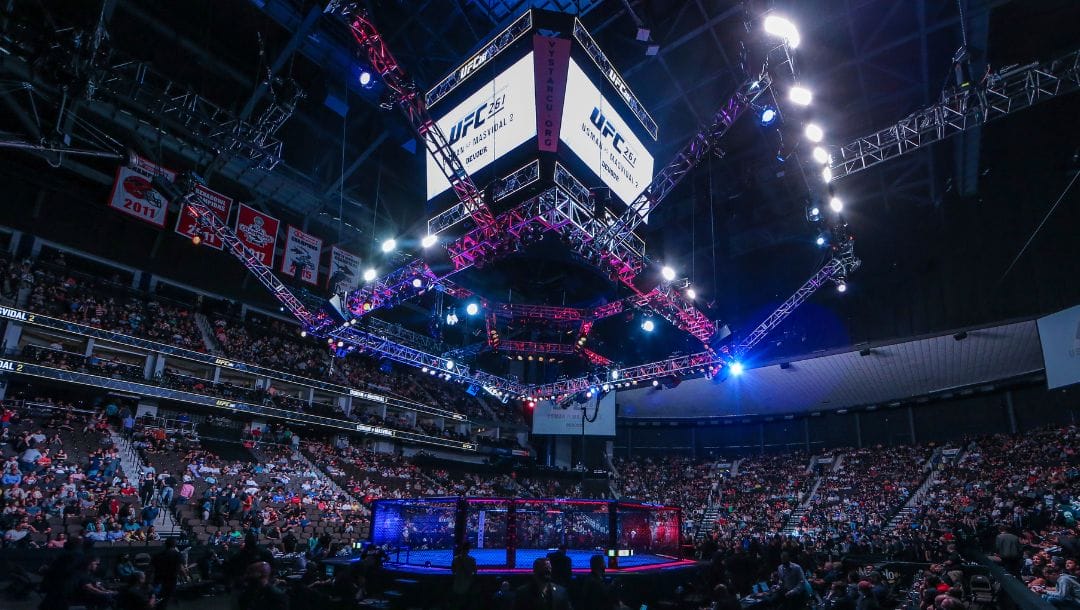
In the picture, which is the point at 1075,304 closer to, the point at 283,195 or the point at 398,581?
the point at 398,581

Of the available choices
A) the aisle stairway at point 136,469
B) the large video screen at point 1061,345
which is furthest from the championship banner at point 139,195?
the large video screen at point 1061,345

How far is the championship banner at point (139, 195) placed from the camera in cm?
2194

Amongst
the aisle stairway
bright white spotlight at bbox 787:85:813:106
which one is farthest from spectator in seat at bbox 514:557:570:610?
the aisle stairway

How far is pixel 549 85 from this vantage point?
47.7 ft

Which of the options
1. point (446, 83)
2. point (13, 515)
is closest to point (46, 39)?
point (446, 83)

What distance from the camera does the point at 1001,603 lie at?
8.80 meters

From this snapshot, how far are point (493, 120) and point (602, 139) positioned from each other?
3201 mm

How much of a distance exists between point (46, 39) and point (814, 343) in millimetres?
29858

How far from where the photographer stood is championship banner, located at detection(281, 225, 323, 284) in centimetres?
2648

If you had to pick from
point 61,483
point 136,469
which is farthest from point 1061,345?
point 61,483

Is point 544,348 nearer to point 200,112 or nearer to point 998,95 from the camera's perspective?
point 200,112

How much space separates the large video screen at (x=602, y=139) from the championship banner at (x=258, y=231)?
16052 millimetres

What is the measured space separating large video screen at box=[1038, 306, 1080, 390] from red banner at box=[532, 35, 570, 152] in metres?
20.2

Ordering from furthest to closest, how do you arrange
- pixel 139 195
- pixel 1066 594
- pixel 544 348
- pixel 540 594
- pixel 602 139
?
pixel 139 195 → pixel 544 348 → pixel 602 139 → pixel 1066 594 → pixel 540 594
